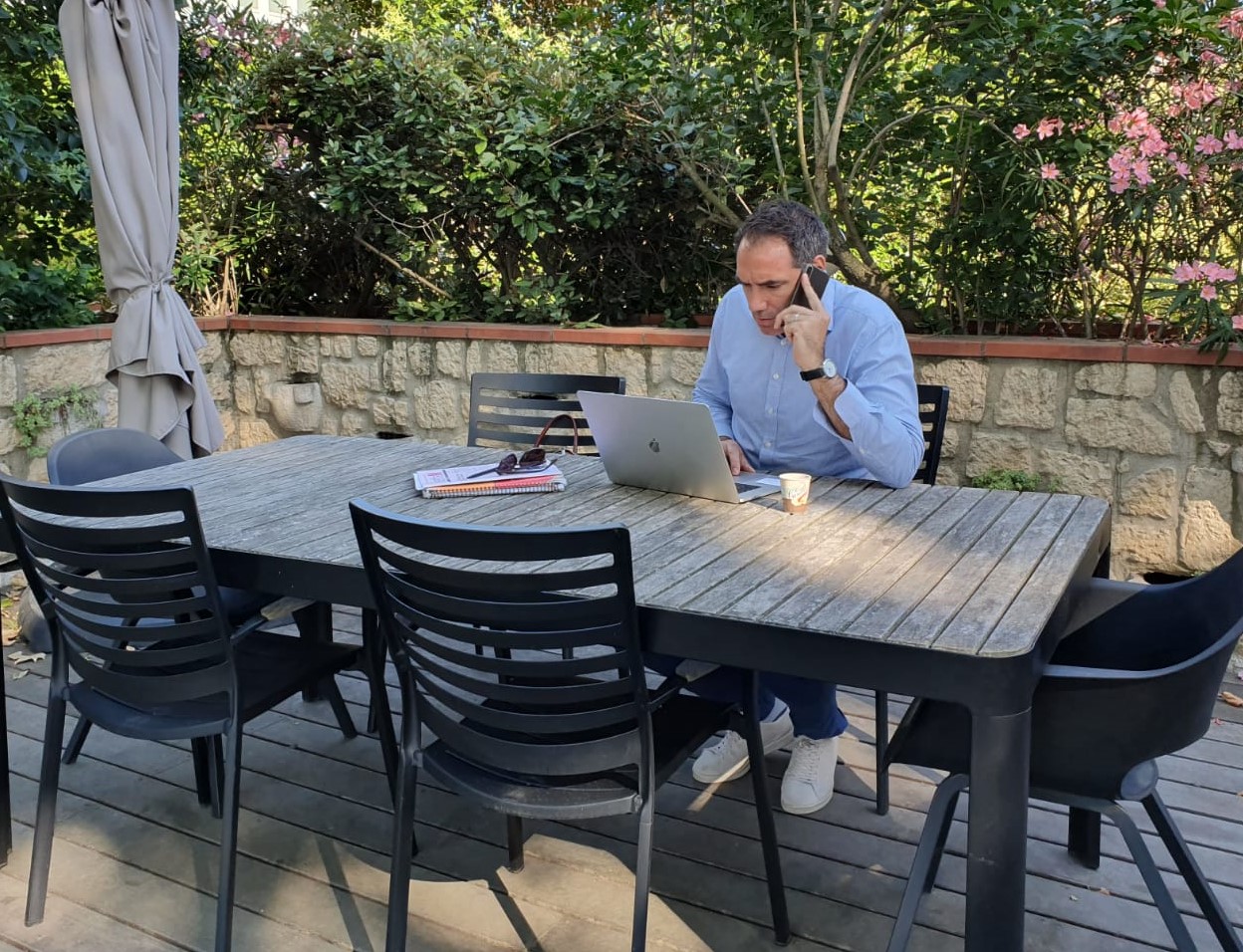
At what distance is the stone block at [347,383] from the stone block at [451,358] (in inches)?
17.3

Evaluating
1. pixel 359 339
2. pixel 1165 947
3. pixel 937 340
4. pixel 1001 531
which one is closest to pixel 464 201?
pixel 359 339

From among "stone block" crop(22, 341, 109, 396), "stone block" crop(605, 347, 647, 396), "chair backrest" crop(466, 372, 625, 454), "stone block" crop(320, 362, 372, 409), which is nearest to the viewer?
"chair backrest" crop(466, 372, 625, 454)

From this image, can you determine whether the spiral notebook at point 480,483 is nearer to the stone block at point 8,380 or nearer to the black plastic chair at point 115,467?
the black plastic chair at point 115,467

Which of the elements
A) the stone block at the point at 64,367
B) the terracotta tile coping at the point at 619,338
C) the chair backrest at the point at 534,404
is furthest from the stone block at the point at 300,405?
the chair backrest at the point at 534,404

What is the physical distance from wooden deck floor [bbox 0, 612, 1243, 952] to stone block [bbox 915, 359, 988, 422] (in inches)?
56.3

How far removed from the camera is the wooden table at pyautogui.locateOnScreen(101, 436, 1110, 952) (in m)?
1.42

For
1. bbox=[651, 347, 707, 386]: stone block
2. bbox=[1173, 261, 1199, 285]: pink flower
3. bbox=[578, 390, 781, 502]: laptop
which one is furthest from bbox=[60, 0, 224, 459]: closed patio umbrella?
bbox=[1173, 261, 1199, 285]: pink flower

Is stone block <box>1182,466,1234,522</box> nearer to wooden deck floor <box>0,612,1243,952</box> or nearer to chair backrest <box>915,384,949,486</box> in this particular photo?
wooden deck floor <box>0,612,1243,952</box>

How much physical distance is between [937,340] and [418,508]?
230 cm

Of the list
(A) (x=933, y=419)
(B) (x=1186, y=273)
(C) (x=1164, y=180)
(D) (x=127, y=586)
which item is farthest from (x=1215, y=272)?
(D) (x=127, y=586)

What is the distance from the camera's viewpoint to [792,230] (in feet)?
8.08

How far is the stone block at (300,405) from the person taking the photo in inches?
204

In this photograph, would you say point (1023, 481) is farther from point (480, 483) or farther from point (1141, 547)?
point (480, 483)

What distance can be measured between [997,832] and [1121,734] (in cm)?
29
